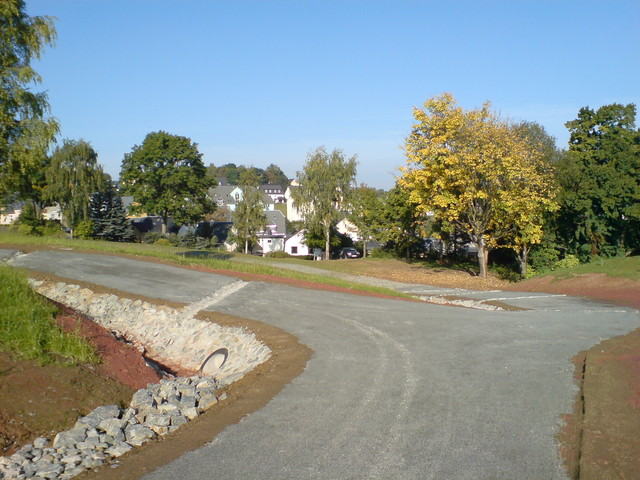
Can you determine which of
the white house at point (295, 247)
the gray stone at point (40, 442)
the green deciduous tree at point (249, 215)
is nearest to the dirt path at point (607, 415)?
the gray stone at point (40, 442)

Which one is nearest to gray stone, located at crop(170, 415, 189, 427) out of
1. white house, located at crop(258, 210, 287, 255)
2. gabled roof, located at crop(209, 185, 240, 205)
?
white house, located at crop(258, 210, 287, 255)

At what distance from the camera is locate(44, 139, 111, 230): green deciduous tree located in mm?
62000

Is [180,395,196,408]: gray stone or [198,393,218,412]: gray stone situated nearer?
[180,395,196,408]: gray stone

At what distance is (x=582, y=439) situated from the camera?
8.09 meters

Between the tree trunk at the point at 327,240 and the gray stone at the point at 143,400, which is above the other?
the tree trunk at the point at 327,240

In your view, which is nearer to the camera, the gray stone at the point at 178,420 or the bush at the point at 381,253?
the gray stone at the point at 178,420

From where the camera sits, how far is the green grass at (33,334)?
38.1 feet

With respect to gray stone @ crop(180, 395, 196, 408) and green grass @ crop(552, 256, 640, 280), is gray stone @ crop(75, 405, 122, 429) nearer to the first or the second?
gray stone @ crop(180, 395, 196, 408)

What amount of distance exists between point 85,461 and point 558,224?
40215 millimetres

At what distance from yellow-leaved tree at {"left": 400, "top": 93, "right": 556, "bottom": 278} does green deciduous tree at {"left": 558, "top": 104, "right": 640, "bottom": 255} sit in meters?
2.14

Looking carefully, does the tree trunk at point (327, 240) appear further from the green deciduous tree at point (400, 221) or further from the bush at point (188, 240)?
the bush at point (188, 240)

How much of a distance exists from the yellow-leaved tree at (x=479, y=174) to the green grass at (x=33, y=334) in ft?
95.7

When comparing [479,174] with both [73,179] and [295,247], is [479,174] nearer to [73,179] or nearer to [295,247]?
[295,247]

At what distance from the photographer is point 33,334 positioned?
1201 cm
